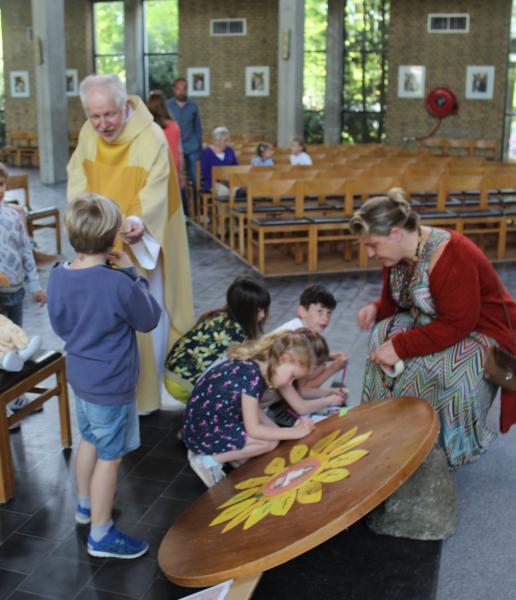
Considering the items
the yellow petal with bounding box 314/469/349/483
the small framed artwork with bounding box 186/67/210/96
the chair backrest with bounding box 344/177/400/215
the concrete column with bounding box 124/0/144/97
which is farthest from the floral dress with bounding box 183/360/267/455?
the concrete column with bounding box 124/0/144/97

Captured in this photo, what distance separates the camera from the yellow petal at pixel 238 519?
8.92ft

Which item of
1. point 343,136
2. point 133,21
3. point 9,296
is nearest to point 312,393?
point 9,296

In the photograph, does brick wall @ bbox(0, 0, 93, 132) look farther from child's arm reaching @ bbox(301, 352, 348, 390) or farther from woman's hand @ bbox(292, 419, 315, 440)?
woman's hand @ bbox(292, 419, 315, 440)

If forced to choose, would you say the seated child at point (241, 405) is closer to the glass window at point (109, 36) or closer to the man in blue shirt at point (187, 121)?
the man in blue shirt at point (187, 121)

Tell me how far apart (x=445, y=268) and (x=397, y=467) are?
3.90 feet

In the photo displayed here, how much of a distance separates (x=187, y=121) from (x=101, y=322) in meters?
9.31

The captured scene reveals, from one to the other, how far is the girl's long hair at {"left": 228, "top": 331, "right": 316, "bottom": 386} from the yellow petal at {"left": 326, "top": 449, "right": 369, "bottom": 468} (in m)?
0.56

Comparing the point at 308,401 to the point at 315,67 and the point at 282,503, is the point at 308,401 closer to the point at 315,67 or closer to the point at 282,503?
the point at 282,503

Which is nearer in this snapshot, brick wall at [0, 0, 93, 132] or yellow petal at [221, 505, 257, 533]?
yellow petal at [221, 505, 257, 533]

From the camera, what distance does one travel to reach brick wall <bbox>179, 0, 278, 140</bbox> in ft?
69.8

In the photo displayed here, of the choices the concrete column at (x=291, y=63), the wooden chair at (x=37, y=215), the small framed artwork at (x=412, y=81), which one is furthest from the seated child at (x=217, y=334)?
the small framed artwork at (x=412, y=81)

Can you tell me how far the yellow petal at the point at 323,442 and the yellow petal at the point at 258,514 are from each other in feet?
1.39

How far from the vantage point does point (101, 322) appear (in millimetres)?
2924

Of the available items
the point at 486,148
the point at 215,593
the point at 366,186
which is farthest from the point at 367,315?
the point at 486,148
